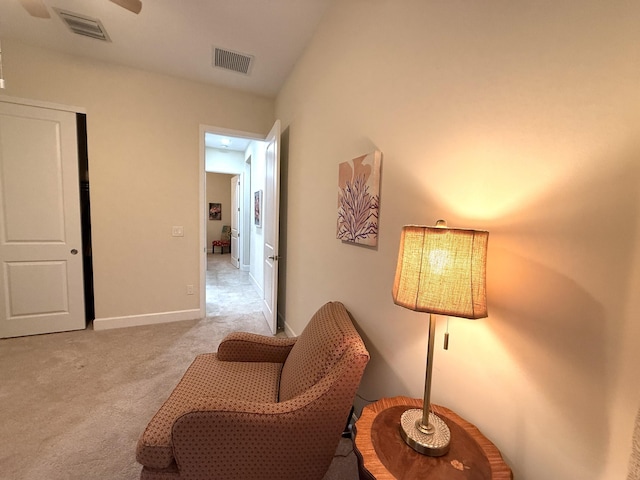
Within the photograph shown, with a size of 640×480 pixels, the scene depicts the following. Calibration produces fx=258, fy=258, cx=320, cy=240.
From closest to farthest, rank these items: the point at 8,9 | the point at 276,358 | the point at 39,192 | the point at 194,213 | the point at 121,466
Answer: the point at 121,466 < the point at 276,358 < the point at 8,9 < the point at 39,192 < the point at 194,213

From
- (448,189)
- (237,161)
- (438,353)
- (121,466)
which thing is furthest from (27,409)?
(237,161)


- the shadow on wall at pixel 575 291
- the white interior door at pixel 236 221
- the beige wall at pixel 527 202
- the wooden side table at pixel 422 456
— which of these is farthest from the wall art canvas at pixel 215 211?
the shadow on wall at pixel 575 291

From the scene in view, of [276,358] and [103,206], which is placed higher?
[103,206]

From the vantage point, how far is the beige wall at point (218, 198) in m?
8.23

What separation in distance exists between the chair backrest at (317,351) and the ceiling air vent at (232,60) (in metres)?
2.59

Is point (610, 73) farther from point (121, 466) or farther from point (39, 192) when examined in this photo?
point (39, 192)

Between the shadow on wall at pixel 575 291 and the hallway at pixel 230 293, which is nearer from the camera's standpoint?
the shadow on wall at pixel 575 291

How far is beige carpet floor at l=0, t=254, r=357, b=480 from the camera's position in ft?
4.58

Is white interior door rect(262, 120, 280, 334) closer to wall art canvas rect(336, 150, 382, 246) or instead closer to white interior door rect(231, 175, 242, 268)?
wall art canvas rect(336, 150, 382, 246)

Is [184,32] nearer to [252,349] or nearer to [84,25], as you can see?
[84,25]

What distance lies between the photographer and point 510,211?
2.66ft

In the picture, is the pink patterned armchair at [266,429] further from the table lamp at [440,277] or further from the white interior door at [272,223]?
the white interior door at [272,223]

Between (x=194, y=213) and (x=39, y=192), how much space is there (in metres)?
1.43

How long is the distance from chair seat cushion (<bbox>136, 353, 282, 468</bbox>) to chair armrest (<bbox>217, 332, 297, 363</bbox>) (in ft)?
0.10
